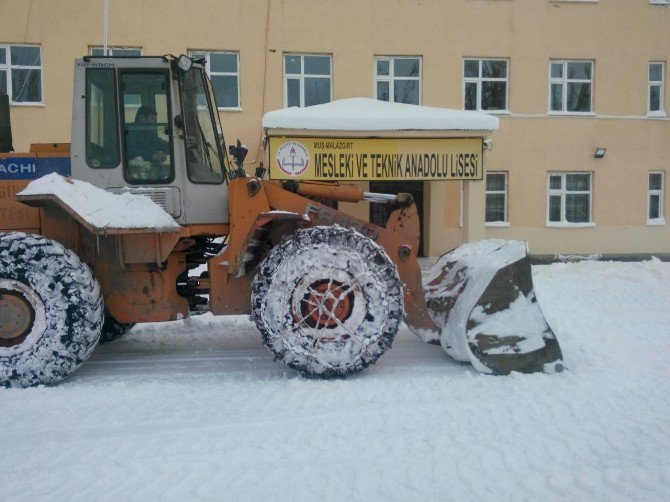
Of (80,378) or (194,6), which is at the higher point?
(194,6)

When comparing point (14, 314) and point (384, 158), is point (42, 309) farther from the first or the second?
point (384, 158)

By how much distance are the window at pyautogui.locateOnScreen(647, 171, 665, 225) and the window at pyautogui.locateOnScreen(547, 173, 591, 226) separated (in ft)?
6.46

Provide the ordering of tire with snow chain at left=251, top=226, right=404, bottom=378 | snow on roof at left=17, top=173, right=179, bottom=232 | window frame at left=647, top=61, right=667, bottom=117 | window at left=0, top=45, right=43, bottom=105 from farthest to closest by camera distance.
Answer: window frame at left=647, top=61, right=667, bottom=117 → window at left=0, top=45, right=43, bottom=105 → tire with snow chain at left=251, top=226, right=404, bottom=378 → snow on roof at left=17, top=173, right=179, bottom=232

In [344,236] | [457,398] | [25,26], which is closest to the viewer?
[457,398]

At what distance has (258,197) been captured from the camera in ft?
16.4

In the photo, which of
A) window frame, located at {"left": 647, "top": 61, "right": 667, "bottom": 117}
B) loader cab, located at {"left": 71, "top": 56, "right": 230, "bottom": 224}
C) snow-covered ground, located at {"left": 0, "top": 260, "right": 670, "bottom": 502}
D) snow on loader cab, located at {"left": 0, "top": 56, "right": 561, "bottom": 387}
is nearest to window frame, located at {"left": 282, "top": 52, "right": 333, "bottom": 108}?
window frame, located at {"left": 647, "top": 61, "right": 667, "bottom": 117}

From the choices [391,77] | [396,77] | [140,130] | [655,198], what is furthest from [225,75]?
[655,198]

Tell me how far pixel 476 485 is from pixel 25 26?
52.6ft

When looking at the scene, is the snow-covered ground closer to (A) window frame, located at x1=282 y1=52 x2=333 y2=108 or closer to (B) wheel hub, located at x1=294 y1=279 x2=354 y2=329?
(B) wheel hub, located at x1=294 y1=279 x2=354 y2=329

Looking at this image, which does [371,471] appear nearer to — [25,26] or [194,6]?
[194,6]

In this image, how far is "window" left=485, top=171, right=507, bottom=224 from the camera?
1686 cm

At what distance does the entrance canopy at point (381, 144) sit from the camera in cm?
1312

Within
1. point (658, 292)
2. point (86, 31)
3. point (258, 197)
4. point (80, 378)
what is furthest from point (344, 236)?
point (86, 31)

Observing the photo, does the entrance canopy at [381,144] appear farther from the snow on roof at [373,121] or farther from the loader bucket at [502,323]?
the loader bucket at [502,323]
